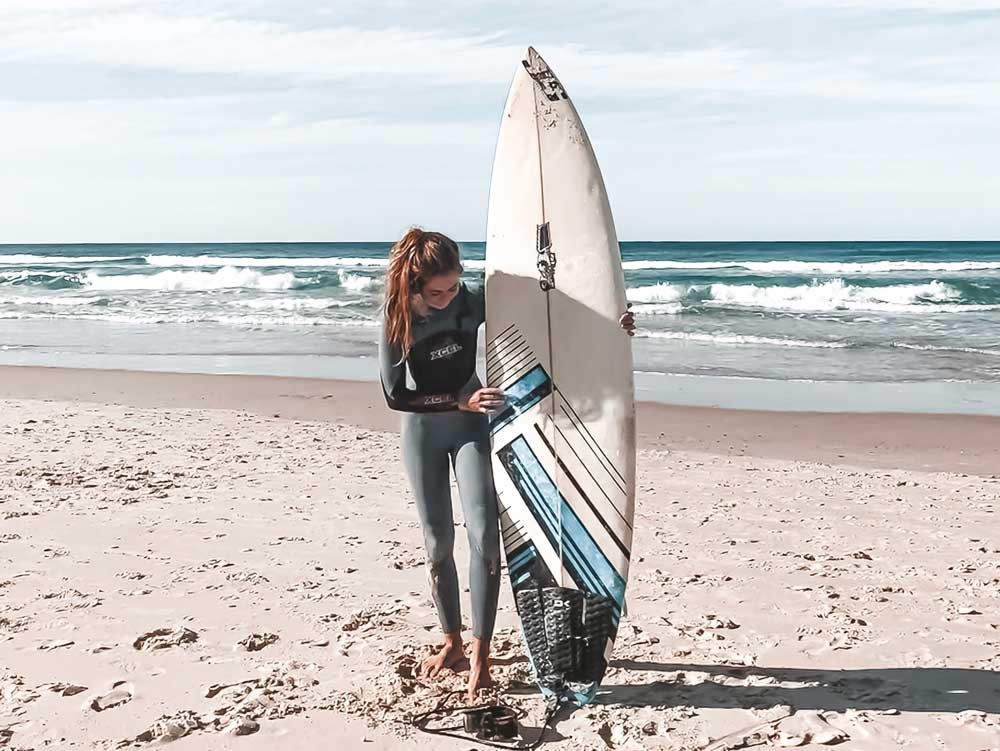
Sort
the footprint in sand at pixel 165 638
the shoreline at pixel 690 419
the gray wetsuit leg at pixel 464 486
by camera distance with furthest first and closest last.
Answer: the shoreline at pixel 690 419, the footprint in sand at pixel 165 638, the gray wetsuit leg at pixel 464 486

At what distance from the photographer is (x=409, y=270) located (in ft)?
9.99

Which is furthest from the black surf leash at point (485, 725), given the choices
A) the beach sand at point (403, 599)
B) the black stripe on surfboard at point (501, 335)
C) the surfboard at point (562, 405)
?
the black stripe on surfboard at point (501, 335)

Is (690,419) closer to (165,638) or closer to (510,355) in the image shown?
(510,355)

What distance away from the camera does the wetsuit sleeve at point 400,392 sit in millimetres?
3098

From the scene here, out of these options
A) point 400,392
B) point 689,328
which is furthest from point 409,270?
point 689,328

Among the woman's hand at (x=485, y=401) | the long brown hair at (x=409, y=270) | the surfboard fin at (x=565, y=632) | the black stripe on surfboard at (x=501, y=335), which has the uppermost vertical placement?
the long brown hair at (x=409, y=270)

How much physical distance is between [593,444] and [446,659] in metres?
0.90

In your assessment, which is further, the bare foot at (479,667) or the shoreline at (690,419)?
the shoreline at (690,419)

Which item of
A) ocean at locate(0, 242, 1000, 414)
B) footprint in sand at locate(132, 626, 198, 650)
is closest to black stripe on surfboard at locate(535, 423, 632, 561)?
footprint in sand at locate(132, 626, 198, 650)

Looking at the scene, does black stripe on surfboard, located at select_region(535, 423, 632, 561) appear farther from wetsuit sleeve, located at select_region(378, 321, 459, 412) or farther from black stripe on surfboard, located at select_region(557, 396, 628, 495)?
wetsuit sleeve, located at select_region(378, 321, 459, 412)

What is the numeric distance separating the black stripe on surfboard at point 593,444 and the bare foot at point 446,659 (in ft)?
2.55

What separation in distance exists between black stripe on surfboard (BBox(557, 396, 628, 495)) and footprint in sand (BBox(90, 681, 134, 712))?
5.69 feet

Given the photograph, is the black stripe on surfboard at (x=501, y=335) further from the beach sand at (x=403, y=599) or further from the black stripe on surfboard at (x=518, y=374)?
the beach sand at (x=403, y=599)

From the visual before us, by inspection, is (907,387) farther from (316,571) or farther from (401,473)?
(316,571)
